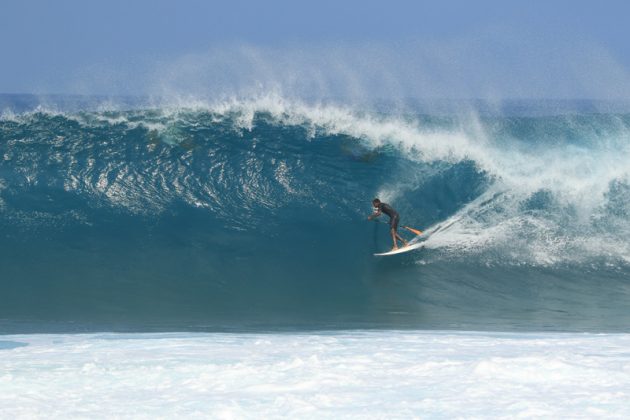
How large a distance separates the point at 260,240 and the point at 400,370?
582 centimetres

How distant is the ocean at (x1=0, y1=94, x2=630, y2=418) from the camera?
5742 mm

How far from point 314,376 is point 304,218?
6.63 m

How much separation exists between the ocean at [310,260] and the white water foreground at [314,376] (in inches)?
1.0

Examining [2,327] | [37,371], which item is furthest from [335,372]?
[2,327]

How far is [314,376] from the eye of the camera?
5836mm

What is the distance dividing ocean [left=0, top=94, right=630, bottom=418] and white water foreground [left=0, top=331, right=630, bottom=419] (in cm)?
2

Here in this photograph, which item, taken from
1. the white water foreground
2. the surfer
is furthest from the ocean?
the surfer

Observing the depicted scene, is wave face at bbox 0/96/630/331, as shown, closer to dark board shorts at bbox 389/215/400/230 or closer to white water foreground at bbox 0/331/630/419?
dark board shorts at bbox 389/215/400/230

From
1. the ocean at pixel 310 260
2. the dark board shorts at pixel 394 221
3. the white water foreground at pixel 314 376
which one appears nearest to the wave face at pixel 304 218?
the ocean at pixel 310 260

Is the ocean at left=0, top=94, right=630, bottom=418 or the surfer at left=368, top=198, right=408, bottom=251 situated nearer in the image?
the ocean at left=0, top=94, right=630, bottom=418

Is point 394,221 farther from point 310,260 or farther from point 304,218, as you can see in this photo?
point 304,218

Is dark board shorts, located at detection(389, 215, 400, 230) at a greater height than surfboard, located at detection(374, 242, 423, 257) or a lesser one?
greater

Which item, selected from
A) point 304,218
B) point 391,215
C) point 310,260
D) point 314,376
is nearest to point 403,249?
point 391,215

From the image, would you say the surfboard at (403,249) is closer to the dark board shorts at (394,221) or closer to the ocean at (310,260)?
the ocean at (310,260)
